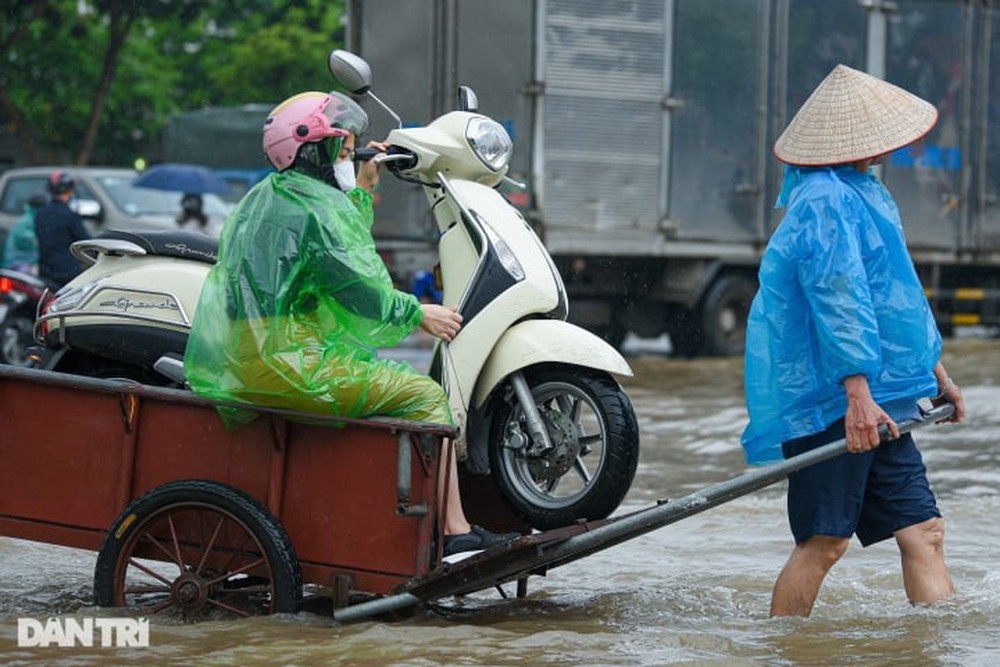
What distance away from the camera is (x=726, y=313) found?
17.4 meters

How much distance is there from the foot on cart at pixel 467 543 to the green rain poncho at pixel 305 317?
344 mm

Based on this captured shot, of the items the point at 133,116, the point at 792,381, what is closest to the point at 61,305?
the point at 792,381

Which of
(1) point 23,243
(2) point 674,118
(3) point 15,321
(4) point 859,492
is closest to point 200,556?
(4) point 859,492

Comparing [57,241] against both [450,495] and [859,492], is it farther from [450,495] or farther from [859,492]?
[859,492]

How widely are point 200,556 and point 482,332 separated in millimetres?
1101

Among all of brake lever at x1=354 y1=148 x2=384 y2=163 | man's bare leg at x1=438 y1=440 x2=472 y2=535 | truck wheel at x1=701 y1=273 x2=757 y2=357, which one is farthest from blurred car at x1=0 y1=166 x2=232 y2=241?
man's bare leg at x1=438 y1=440 x2=472 y2=535

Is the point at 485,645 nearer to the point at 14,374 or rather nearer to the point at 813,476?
the point at 813,476

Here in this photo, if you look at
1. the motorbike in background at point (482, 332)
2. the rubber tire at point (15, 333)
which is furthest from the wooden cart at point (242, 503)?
the rubber tire at point (15, 333)

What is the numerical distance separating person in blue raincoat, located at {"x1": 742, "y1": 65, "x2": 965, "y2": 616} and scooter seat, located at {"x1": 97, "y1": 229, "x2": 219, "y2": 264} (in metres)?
2.06

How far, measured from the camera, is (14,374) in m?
5.80

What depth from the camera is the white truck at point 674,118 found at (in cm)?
1486

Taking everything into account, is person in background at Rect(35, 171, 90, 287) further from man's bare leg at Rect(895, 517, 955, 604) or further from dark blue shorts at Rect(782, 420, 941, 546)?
man's bare leg at Rect(895, 517, 955, 604)

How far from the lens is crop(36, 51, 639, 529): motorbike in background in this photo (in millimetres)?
5840

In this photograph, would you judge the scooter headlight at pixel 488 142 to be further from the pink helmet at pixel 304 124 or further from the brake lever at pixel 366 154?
the pink helmet at pixel 304 124
